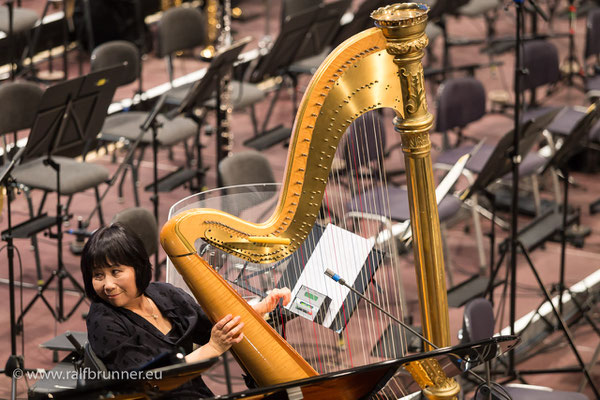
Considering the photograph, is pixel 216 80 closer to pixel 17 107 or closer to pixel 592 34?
pixel 17 107

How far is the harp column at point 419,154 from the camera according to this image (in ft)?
7.11

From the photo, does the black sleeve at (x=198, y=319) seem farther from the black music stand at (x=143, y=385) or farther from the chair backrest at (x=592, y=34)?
the chair backrest at (x=592, y=34)

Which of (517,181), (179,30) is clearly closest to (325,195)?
(517,181)

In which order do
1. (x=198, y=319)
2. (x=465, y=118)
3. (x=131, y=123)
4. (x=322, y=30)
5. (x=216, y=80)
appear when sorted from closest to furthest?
(x=198, y=319) → (x=216, y=80) → (x=131, y=123) → (x=465, y=118) → (x=322, y=30)

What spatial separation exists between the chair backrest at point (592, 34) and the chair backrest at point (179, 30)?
10.1 feet

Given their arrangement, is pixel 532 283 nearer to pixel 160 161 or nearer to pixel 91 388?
pixel 160 161

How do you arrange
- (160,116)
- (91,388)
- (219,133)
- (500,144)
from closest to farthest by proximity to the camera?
(91,388) < (500,144) < (219,133) < (160,116)

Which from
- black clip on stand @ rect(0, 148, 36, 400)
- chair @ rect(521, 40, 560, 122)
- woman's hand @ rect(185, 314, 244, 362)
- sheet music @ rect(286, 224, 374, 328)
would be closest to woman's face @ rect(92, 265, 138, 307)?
woman's hand @ rect(185, 314, 244, 362)

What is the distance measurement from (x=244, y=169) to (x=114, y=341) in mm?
2070

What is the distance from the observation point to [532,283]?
17.8 ft

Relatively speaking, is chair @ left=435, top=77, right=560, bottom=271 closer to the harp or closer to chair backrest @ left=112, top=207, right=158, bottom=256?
chair backrest @ left=112, top=207, right=158, bottom=256

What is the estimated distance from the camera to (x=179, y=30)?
21.5 feet

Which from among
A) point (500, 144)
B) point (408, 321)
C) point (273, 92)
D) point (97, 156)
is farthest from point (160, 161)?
point (500, 144)

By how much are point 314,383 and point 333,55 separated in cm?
79
